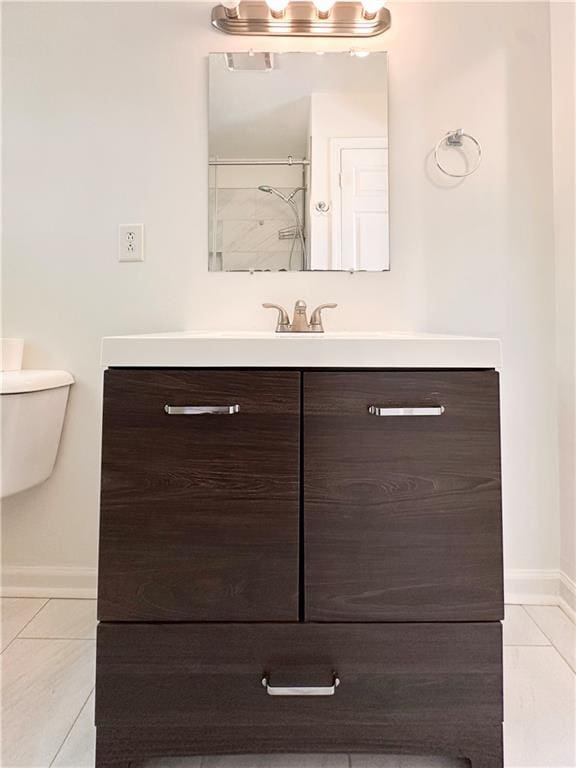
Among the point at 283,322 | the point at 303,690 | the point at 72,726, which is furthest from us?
the point at 283,322

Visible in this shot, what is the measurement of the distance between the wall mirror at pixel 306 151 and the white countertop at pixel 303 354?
72cm

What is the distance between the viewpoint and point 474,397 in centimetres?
86

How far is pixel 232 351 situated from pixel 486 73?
4.22 feet

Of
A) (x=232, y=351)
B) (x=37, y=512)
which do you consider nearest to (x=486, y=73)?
(x=232, y=351)

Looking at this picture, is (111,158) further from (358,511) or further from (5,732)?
(5,732)

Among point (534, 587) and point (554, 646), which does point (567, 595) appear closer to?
point (534, 587)

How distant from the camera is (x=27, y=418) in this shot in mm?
1339

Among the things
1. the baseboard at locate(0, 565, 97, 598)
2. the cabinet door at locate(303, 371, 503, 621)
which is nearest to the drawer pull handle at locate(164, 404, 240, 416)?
the cabinet door at locate(303, 371, 503, 621)

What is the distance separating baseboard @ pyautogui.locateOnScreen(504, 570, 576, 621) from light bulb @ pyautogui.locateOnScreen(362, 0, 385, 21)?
1652 millimetres

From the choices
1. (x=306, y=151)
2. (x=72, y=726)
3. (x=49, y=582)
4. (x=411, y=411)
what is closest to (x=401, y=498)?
(x=411, y=411)

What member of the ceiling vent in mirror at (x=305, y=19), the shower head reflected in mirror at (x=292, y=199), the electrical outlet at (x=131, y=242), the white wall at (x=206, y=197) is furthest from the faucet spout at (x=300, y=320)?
the ceiling vent in mirror at (x=305, y=19)

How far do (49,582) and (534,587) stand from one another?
145 cm

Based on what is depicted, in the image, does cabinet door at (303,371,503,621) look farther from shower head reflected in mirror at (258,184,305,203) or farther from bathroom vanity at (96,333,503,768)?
shower head reflected in mirror at (258,184,305,203)

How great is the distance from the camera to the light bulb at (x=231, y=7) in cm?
144
